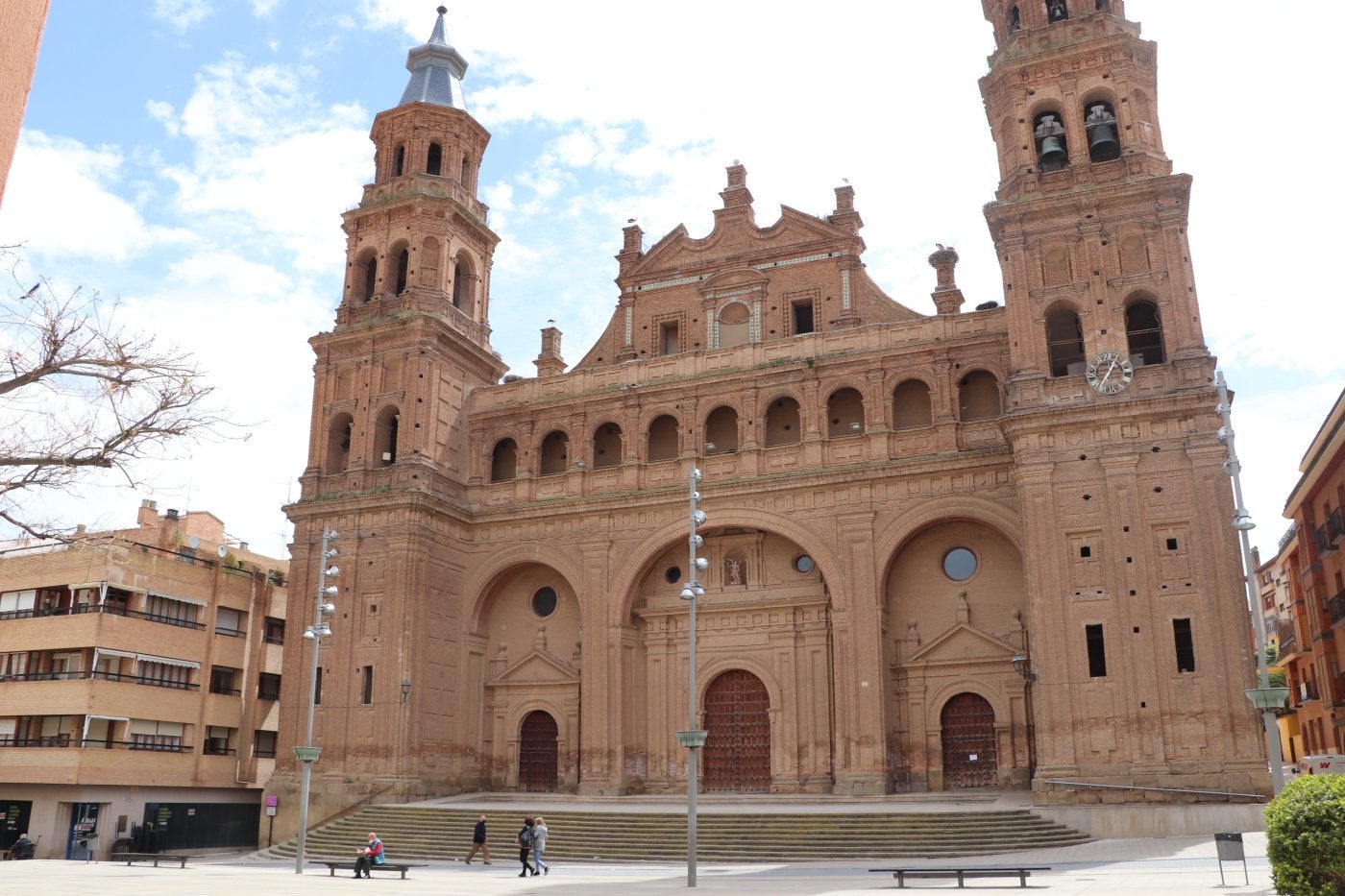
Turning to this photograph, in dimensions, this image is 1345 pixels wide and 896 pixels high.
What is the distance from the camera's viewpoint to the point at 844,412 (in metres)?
36.7

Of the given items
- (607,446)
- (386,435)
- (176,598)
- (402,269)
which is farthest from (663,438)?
(176,598)

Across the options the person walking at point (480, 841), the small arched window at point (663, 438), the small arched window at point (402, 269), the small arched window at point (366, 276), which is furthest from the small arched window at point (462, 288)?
the person walking at point (480, 841)

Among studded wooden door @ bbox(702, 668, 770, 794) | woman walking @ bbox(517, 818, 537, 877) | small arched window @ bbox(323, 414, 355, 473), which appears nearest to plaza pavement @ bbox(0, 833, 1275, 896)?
woman walking @ bbox(517, 818, 537, 877)

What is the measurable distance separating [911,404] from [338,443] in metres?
20.5

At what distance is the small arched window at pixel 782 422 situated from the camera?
122 ft

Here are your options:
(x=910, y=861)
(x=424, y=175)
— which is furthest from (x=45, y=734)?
(x=910, y=861)

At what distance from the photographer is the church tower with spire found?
1426 inches

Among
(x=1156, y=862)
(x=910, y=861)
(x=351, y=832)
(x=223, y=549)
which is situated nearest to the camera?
(x=1156, y=862)

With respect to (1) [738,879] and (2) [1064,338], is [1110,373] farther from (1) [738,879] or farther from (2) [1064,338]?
(1) [738,879]

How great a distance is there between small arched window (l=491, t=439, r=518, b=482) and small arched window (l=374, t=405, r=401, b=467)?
360 centimetres

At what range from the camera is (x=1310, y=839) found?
12.7m

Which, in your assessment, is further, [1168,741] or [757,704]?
[757,704]

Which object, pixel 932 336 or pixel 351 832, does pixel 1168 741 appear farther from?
pixel 351 832

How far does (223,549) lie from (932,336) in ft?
97.5
